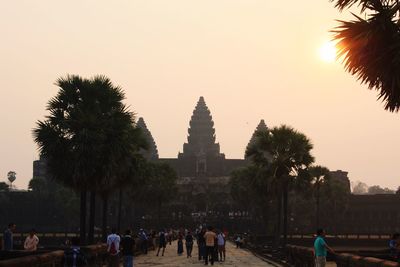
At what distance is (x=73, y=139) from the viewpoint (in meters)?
36.6

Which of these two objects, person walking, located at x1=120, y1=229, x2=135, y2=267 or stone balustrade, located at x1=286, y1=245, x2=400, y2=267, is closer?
stone balustrade, located at x1=286, y1=245, x2=400, y2=267

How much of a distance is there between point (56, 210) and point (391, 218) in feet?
208

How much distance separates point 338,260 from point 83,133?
55.7 feet

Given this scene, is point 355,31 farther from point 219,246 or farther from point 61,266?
point 219,246

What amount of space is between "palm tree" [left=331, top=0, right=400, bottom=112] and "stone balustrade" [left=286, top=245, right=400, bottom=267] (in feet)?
12.4

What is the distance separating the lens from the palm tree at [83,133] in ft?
119

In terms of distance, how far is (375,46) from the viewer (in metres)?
13.9

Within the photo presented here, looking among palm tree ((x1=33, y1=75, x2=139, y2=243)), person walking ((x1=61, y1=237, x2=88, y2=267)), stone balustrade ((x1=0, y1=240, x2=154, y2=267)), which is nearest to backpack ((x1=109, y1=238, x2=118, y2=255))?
stone balustrade ((x1=0, y1=240, x2=154, y2=267))

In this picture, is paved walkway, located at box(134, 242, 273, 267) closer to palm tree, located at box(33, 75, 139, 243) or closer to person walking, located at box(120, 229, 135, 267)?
palm tree, located at box(33, 75, 139, 243)

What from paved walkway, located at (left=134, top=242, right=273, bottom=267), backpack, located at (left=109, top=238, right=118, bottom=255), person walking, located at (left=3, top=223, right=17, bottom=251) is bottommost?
paved walkway, located at (left=134, top=242, right=273, bottom=267)

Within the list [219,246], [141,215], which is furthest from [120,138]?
[141,215]

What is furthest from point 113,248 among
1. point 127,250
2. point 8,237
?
point 8,237

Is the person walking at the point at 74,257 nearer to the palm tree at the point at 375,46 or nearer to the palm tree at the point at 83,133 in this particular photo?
the palm tree at the point at 375,46

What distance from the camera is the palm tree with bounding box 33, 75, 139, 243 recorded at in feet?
119
